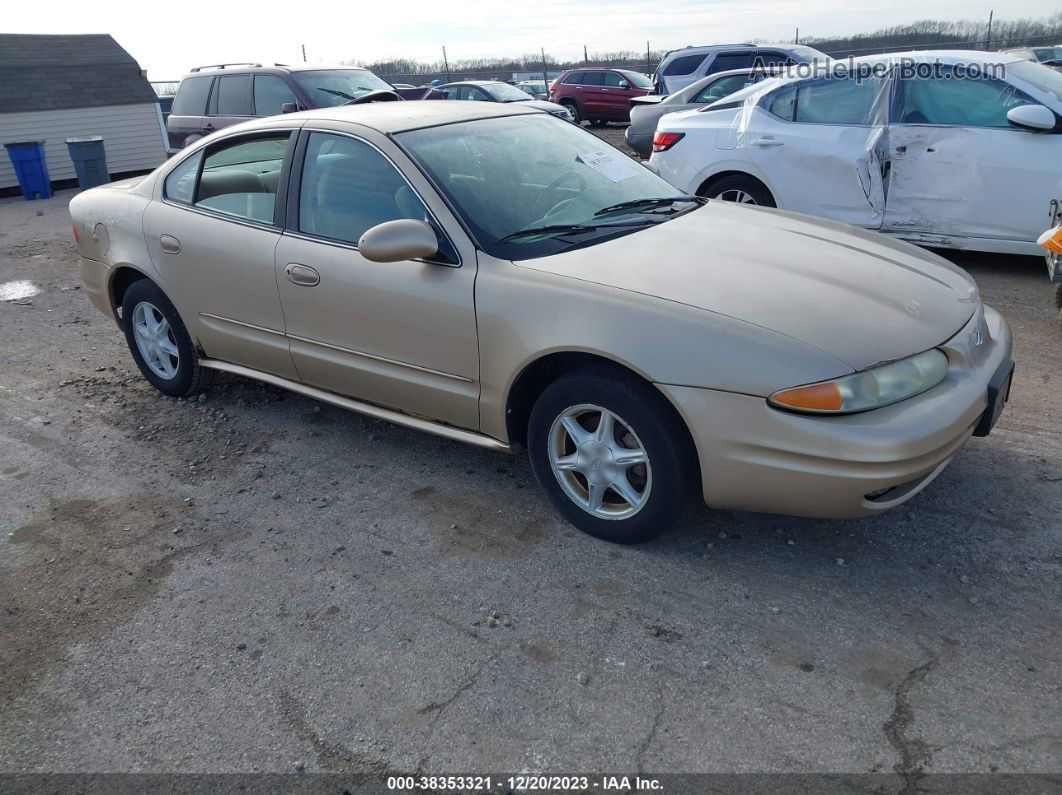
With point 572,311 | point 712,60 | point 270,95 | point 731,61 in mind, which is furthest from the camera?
point 712,60

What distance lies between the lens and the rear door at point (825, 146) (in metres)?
6.68

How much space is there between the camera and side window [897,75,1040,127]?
247 inches

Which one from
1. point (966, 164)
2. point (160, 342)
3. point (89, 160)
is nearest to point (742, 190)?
point (966, 164)

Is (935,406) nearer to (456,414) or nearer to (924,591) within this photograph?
(924,591)

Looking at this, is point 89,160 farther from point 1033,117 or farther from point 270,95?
point 1033,117

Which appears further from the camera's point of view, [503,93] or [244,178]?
[503,93]

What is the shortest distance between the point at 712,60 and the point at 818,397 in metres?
14.6

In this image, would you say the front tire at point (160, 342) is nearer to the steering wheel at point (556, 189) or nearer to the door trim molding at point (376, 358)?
the door trim molding at point (376, 358)

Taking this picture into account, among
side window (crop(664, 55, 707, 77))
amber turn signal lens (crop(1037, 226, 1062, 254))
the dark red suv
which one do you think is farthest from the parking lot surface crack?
the dark red suv

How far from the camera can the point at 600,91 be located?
2253 cm

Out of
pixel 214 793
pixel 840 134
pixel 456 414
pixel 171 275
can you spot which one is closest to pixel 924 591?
pixel 456 414

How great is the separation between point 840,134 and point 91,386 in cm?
575

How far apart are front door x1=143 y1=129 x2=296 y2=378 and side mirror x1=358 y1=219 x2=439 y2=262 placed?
90 centimetres

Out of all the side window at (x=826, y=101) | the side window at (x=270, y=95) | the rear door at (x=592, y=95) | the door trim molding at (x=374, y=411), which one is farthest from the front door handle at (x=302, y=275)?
the rear door at (x=592, y=95)
